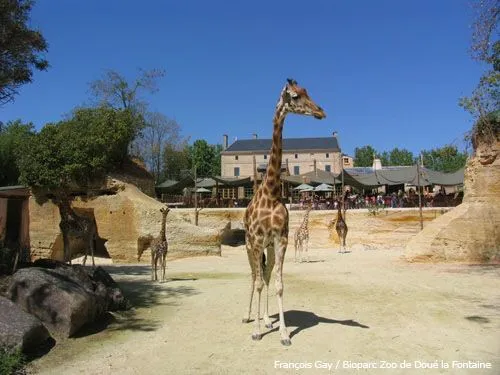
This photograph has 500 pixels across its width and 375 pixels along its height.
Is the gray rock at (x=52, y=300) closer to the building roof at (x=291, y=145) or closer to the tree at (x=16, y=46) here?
the tree at (x=16, y=46)

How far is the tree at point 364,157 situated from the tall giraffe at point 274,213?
266 ft

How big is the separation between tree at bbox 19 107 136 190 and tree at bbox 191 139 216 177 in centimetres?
4252

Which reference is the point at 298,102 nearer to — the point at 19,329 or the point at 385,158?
the point at 19,329

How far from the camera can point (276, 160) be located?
7.62 metres

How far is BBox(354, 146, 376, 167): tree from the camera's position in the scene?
87.2 meters

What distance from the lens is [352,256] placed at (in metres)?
20.0

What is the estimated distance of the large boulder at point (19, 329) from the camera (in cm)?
594

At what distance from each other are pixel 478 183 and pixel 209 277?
10.1 metres

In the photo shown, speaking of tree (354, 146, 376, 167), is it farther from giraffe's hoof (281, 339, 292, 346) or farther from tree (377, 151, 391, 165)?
giraffe's hoof (281, 339, 292, 346)

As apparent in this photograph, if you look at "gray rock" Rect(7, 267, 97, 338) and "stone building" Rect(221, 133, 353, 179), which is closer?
"gray rock" Rect(7, 267, 97, 338)

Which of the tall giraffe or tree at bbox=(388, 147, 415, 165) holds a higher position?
tree at bbox=(388, 147, 415, 165)

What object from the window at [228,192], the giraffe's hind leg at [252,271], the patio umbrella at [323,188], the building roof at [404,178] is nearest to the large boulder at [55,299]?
the giraffe's hind leg at [252,271]

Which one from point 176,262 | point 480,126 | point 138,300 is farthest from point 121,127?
point 480,126

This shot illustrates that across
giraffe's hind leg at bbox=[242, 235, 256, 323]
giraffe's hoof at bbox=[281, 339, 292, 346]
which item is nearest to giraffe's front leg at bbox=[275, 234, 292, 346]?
giraffe's hoof at bbox=[281, 339, 292, 346]
